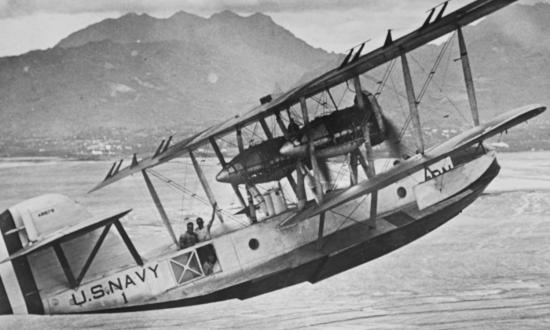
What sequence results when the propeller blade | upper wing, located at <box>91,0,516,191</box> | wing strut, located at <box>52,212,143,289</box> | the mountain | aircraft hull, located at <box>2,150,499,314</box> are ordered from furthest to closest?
the mountain → the propeller blade → aircraft hull, located at <box>2,150,499,314</box> → wing strut, located at <box>52,212,143,289</box> → upper wing, located at <box>91,0,516,191</box>

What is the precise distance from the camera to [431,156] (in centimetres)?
711

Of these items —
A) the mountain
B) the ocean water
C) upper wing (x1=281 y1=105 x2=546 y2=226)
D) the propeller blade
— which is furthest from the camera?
the mountain

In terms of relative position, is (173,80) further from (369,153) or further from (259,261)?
(369,153)

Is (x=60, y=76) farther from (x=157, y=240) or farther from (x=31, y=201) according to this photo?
(x=31, y=201)

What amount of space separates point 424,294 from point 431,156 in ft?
9.09

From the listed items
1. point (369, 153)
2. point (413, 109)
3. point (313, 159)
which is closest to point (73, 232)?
point (313, 159)

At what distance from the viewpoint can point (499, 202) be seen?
42.9ft

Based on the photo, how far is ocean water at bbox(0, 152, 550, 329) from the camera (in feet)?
26.1

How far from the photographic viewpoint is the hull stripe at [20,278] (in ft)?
25.0

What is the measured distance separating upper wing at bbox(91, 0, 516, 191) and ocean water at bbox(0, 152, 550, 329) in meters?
2.50

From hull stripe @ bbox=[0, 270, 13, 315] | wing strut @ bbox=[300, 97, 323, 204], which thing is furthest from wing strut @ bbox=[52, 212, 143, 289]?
wing strut @ bbox=[300, 97, 323, 204]

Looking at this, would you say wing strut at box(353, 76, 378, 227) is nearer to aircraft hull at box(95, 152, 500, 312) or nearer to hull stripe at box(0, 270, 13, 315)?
aircraft hull at box(95, 152, 500, 312)

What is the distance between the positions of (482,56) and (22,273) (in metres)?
12.1

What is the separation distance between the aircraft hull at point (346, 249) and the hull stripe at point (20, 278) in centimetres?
105
